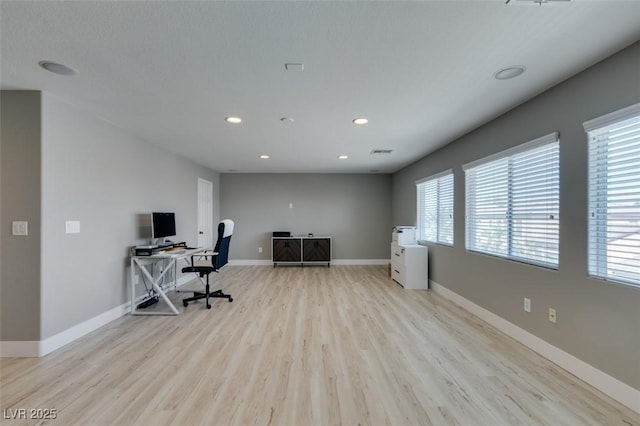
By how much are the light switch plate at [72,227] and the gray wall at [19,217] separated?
10.2 inches

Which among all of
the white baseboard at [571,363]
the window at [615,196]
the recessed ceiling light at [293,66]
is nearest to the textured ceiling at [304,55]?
the recessed ceiling light at [293,66]

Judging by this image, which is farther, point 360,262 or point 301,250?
point 360,262

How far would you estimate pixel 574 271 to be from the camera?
2.22m

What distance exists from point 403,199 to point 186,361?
5255 millimetres

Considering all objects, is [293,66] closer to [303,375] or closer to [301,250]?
[303,375]

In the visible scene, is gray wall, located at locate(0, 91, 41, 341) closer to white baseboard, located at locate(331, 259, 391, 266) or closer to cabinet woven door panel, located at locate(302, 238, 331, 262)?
cabinet woven door panel, located at locate(302, 238, 331, 262)

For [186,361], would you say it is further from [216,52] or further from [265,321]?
[216,52]

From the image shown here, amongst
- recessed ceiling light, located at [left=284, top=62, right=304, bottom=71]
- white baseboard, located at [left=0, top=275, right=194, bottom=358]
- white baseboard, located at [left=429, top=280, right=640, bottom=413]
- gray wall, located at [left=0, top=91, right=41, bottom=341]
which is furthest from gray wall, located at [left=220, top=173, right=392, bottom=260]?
recessed ceiling light, located at [left=284, top=62, right=304, bottom=71]

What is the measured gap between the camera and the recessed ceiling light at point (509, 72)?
2.10 metres

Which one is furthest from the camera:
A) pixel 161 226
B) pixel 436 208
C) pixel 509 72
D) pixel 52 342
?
pixel 436 208

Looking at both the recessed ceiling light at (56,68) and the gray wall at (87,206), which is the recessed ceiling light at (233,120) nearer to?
the recessed ceiling light at (56,68)

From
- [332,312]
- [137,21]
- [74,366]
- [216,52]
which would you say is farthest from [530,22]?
[74,366]

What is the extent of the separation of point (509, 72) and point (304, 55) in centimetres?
157

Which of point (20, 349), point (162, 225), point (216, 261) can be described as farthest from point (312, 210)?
point (20, 349)
